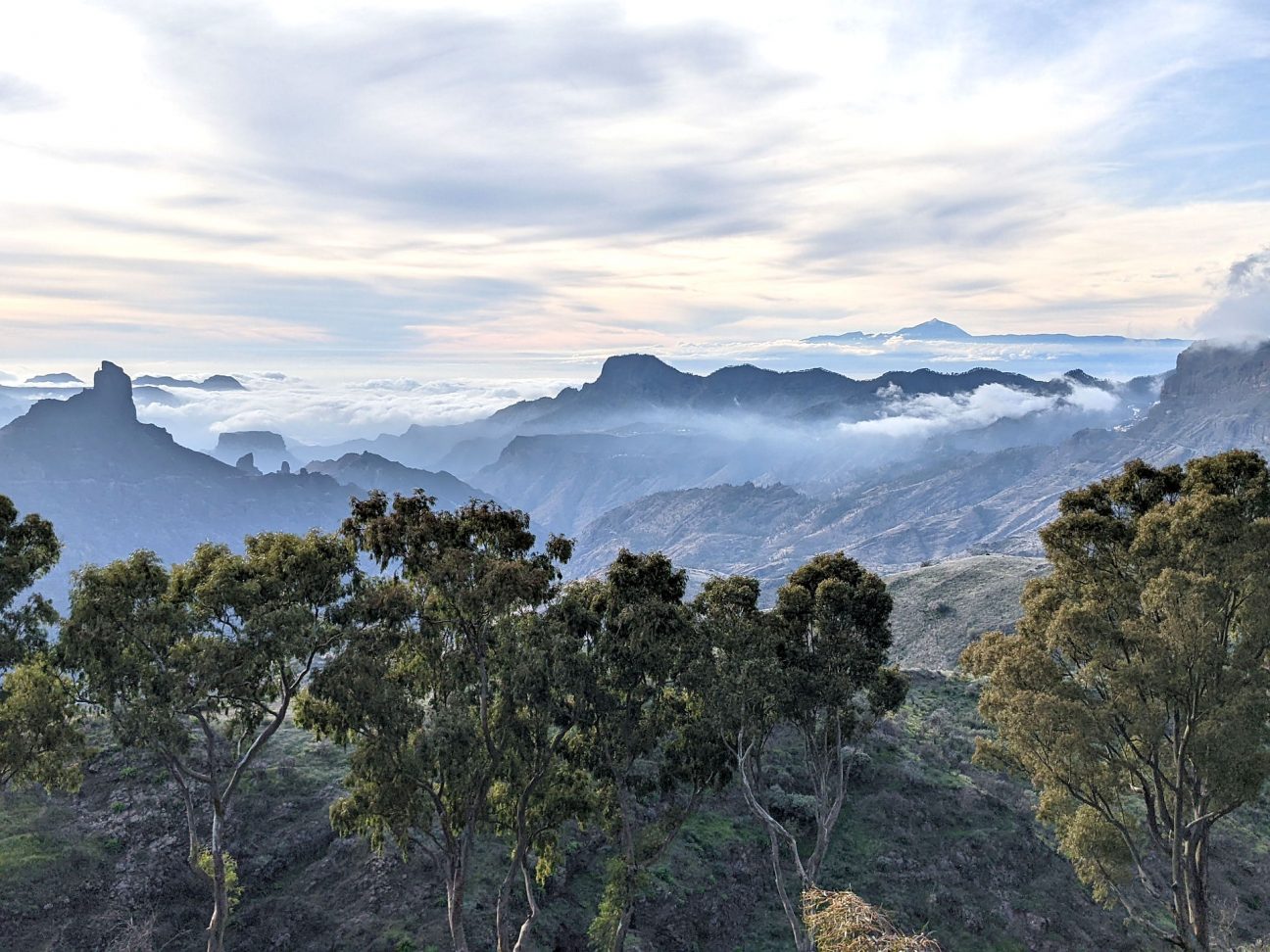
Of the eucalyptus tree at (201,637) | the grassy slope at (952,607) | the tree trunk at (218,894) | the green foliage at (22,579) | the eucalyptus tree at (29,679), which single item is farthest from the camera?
the grassy slope at (952,607)

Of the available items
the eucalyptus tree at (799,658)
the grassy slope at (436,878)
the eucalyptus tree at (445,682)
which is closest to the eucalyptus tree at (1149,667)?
the eucalyptus tree at (799,658)

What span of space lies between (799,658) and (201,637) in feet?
69.8

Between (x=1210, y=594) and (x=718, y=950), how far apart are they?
2377 centimetres

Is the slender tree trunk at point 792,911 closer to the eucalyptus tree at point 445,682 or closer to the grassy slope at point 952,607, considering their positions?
the eucalyptus tree at point 445,682

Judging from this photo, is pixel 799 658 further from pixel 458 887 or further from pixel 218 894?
pixel 218 894

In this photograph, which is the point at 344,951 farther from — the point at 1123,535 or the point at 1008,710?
the point at 1123,535

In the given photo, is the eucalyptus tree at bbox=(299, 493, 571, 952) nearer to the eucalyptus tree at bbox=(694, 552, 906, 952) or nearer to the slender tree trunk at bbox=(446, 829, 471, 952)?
the slender tree trunk at bbox=(446, 829, 471, 952)

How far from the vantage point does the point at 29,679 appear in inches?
947

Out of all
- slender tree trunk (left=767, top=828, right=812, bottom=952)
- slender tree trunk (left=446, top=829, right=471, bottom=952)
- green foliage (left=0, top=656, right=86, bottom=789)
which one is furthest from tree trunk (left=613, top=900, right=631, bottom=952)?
green foliage (left=0, top=656, right=86, bottom=789)

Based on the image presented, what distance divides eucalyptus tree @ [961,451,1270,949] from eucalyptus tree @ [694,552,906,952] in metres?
4.48

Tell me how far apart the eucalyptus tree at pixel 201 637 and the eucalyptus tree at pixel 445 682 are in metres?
1.43

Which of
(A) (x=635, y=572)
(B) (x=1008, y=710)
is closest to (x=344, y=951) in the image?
(A) (x=635, y=572)

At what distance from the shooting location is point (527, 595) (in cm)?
2514

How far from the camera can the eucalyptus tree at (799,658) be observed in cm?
3044
